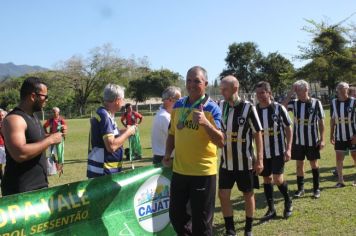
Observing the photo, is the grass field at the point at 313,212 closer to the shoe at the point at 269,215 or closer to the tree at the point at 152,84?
the shoe at the point at 269,215

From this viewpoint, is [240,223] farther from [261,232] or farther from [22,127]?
[22,127]

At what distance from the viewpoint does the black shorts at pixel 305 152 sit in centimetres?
811

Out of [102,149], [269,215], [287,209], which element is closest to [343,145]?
[287,209]

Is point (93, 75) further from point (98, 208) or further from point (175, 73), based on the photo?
point (98, 208)

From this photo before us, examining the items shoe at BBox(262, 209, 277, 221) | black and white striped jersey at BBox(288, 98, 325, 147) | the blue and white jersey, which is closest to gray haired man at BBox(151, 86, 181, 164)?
the blue and white jersey

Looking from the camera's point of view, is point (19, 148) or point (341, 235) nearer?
point (19, 148)

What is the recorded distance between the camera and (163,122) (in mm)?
6215

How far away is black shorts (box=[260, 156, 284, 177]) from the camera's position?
6.95 meters

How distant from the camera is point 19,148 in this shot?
390 cm

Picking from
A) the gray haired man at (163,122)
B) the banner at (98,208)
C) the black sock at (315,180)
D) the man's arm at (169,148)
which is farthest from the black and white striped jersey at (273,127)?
the man's arm at (169,148)

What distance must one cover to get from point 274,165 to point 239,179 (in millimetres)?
1346

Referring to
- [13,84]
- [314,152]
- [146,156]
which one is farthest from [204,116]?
[13,84]

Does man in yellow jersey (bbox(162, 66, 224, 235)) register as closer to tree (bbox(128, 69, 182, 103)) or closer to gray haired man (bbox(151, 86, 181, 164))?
gray haired man (bbox(151, 86, 181, 164))

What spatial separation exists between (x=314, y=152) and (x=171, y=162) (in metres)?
3.85
